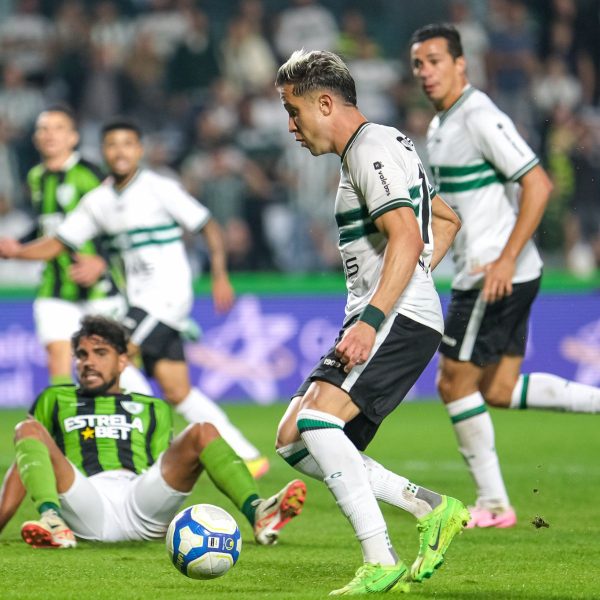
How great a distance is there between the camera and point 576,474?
29.2ft

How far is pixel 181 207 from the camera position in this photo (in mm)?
8758

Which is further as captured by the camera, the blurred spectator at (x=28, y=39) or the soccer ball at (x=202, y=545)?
the blurred spectator at (x=28, y=39)

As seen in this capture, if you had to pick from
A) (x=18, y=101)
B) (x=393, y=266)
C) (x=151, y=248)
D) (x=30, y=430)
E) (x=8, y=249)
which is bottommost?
(x=30, y=430)

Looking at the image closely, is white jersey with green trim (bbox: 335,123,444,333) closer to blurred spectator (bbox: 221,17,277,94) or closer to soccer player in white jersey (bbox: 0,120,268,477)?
soccer player in white jersey (bbox: 0,120,268,477)

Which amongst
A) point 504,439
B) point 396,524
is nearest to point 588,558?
point 396,524

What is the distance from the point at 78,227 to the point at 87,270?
29cm

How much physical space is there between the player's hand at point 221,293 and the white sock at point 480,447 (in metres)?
2.31

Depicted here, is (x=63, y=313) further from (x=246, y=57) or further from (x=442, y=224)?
(x=246, y=57)

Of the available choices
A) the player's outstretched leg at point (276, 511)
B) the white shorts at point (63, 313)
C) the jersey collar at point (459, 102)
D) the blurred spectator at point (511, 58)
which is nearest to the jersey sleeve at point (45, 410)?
the player's outstretched leg at point (276, 511)

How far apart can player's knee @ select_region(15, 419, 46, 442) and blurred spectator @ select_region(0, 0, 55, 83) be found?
11.2 metres

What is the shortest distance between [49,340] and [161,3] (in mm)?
8895

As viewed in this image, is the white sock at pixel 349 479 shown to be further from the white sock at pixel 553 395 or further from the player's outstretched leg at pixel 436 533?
the white sock at pixel 553 395

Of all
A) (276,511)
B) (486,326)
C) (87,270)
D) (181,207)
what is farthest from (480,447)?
(87,270)

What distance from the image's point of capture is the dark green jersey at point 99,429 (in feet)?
20.6
